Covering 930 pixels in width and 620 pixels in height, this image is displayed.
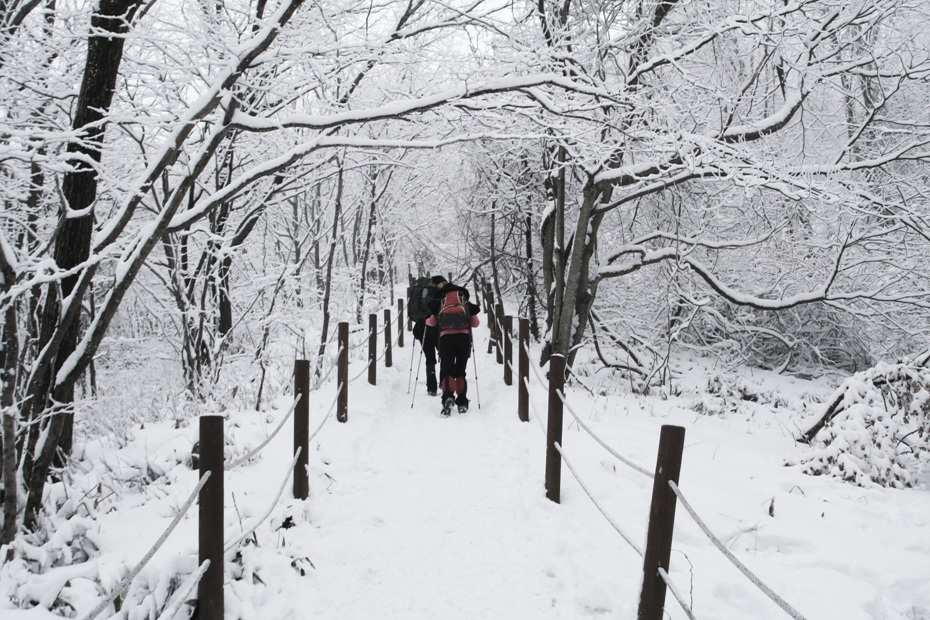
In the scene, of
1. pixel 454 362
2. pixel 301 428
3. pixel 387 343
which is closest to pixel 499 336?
pixel 387 343

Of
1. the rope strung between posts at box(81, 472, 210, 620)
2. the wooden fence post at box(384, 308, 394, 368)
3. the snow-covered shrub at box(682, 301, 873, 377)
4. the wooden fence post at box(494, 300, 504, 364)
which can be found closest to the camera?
the rope strung between posts at box(81, 472, 210, 620)

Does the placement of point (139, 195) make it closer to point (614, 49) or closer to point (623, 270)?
point (614, 49)

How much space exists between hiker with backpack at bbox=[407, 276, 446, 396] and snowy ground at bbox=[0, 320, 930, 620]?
7.93 feet

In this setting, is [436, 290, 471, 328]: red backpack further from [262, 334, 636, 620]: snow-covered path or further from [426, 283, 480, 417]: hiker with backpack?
[262, 334, 636, 620]: snow-covered path

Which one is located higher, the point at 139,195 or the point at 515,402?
the point at 139,195

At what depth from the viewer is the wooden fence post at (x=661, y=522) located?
8.95 feet

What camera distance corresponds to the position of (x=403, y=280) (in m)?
36.4

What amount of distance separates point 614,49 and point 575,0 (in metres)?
0.92

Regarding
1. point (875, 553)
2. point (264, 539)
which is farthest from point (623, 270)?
point (264, 539)

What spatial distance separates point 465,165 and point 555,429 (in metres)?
14.7

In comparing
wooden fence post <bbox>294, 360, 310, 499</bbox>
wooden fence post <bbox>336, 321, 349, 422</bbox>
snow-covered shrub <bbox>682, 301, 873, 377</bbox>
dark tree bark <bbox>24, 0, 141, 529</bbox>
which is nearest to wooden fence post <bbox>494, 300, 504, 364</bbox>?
wooden fence post <bbox>336, 321, 349, 422</bbox>

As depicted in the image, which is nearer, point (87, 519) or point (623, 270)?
point (87, 519)

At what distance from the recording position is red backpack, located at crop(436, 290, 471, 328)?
8094 mm

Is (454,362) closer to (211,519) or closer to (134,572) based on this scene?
(211,519)
